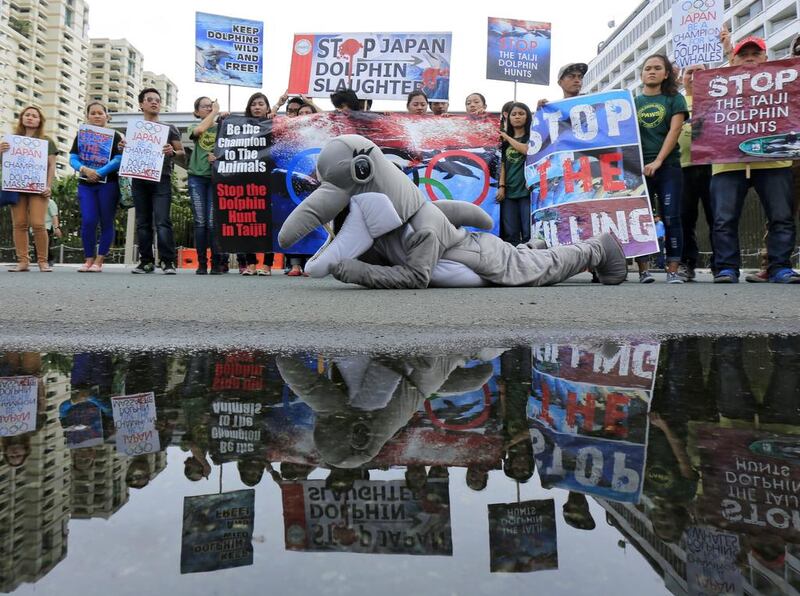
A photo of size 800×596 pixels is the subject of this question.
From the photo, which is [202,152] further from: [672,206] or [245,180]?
[672,206]

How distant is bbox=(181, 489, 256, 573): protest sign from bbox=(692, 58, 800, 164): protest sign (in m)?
4.79

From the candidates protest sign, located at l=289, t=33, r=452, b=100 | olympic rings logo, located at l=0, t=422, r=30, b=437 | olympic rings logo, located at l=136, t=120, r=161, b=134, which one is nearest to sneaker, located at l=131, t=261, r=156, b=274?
olympic rings logo, located at l=136, t=120, r=161, b=134

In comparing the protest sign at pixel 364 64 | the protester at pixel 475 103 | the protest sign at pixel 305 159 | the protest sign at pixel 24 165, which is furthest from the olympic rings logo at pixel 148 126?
the protester at pixel 475 103

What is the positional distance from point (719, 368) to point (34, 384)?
4.40ft

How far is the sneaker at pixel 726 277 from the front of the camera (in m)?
4.54

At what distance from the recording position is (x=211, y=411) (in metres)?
0.93

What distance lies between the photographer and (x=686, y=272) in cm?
507

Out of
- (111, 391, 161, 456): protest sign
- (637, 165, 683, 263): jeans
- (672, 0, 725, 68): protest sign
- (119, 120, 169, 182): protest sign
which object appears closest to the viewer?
(111, 391, 161, 456): protest sign

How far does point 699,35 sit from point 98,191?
5891mm

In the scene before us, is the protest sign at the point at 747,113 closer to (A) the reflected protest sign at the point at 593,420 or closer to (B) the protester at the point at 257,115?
(A) the reflected protest sign at the point at 593,420

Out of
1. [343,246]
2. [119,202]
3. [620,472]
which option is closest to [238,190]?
[119,202]

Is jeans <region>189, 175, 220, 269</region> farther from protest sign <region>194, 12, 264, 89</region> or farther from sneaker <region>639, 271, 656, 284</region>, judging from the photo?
sneaker <region>639, 271, 656, 284</region>

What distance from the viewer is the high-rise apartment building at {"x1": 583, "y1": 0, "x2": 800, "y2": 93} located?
4116 centimetres

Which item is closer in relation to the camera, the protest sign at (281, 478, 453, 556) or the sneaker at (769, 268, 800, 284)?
the protest sign at (281, 478, 453, 556)
